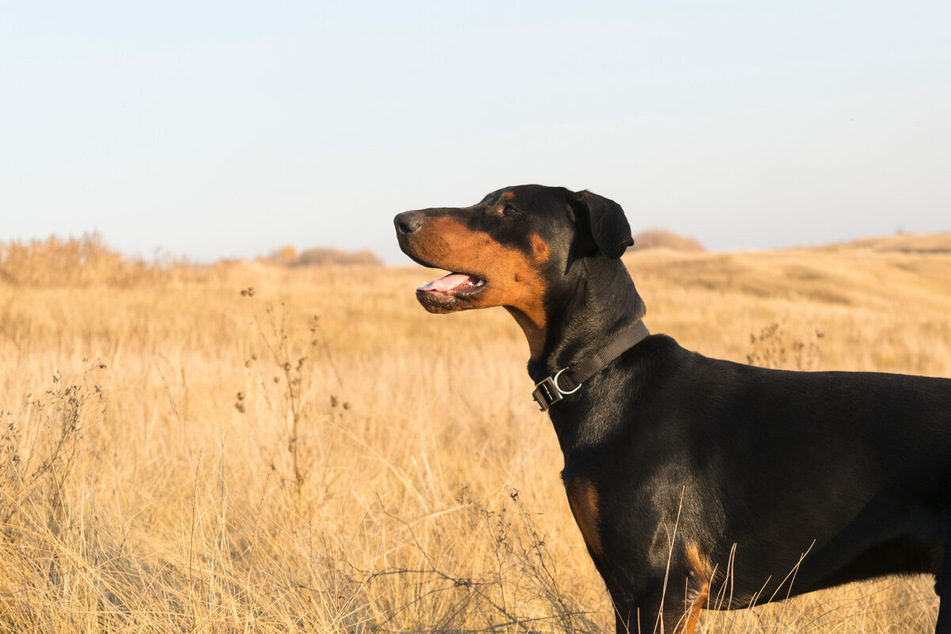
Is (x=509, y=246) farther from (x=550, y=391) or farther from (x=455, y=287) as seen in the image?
Result: (x=550, y=391)

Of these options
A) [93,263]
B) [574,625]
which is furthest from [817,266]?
[574,625]

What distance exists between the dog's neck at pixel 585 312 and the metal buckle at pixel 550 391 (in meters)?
0.06

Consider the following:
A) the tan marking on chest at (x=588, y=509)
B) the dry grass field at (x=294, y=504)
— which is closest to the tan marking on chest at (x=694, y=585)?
the tan marking on chest at (x=588, y=509)

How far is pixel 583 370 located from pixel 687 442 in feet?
1.40

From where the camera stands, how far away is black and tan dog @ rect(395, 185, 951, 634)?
2406 mm

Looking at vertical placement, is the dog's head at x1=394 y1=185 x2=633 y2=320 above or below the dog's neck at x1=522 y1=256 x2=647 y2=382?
above

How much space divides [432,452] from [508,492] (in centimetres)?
134

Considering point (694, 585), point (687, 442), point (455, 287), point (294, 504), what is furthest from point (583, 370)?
point (294, 504)

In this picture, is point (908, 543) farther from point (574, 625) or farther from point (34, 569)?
point (34, 569)

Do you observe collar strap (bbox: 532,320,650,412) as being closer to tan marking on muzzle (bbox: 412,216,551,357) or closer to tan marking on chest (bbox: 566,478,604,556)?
tan marking on muzzle (bbox: 412,216,551,357)

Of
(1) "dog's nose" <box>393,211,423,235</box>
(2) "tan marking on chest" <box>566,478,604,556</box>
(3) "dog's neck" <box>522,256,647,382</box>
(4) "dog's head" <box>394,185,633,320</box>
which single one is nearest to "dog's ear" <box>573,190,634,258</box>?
(4) "dog's head" <box>394,185,633,320</box>

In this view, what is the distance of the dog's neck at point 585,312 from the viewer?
2.88 m

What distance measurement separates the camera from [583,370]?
9.25ft

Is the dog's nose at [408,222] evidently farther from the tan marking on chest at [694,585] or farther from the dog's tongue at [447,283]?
the tan marking on chest at [694,585]
